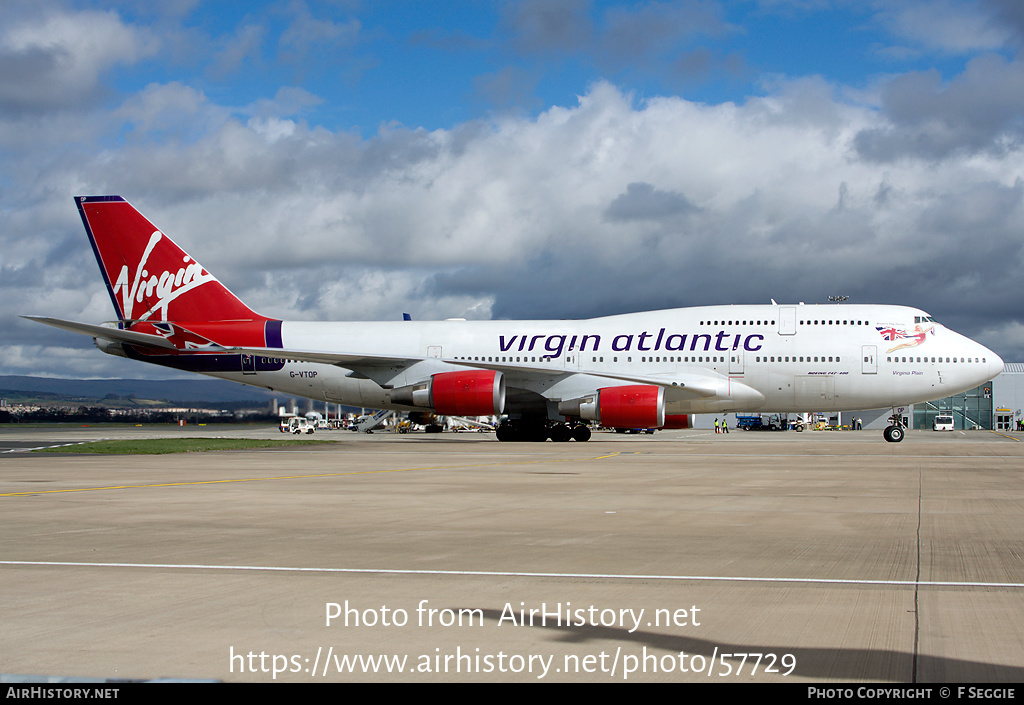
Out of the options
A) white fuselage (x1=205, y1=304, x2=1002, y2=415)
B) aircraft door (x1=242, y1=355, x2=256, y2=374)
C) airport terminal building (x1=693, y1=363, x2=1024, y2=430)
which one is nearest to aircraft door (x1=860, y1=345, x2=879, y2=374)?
white fuselage (x1=205, y1=304, x2=1002, y2=415)

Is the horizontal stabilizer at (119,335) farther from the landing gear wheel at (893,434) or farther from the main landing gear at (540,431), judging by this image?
the landing gear wheel at (893,434)

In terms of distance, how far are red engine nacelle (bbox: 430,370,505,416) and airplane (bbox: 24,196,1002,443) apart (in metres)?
0.06

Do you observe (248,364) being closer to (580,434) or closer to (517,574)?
(580,434)

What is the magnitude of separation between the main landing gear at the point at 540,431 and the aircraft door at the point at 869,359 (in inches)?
454

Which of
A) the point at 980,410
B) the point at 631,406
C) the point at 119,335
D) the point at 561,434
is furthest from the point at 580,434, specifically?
the point at 980,410

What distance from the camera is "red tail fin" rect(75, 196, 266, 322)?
37250 millimetres

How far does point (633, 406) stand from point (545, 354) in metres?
5.29

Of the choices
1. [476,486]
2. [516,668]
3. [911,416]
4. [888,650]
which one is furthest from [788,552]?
[911,416]

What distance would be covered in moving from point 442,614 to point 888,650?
2.69 metres

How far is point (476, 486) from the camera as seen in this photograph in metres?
15.4

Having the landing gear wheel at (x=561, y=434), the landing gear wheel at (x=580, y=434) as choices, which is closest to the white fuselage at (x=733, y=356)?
the landing gear wheel at (x=561, y=434)

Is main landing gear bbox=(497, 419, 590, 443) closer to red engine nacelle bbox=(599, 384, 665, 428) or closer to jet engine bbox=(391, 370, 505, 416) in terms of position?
jet engine bbox=(391, 370, 505, 416)

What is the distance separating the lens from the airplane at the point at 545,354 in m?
32.6
